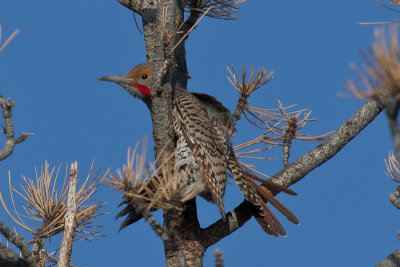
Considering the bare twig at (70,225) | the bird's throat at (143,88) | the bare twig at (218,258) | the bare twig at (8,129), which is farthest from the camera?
→ the bird's throat at (143,88)

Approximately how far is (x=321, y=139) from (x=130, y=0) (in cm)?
186

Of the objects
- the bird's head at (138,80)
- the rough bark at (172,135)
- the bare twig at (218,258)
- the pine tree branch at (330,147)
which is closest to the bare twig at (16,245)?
the bare twig at (218,258)

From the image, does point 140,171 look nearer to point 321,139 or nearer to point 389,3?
point 389,3

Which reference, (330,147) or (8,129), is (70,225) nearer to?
(8,129)

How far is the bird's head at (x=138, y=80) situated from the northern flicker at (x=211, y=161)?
520mm

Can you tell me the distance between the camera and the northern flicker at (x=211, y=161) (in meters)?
3.78

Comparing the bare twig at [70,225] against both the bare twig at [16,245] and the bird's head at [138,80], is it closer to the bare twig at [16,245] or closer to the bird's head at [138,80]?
the bare twig at [16,245]

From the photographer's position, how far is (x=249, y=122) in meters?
4.35

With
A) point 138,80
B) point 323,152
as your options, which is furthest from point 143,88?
point 323,152

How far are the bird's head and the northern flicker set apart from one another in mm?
520

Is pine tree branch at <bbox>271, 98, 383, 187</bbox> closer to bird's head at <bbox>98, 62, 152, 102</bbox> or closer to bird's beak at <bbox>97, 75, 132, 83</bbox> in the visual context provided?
bird's head at <bbox>98, 62, 152, 102</bbox>

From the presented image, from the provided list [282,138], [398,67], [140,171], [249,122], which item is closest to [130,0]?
[249,122]

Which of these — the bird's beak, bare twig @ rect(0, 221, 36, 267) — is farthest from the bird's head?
bare twig @ rect(0, 221, 36, 267)

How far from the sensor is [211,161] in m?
3.98
